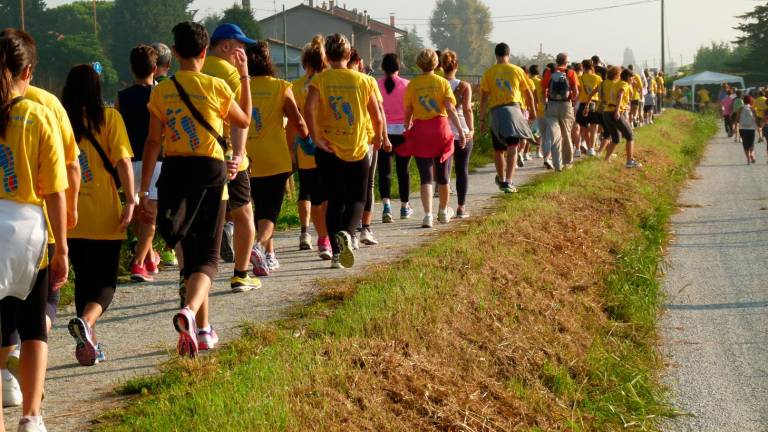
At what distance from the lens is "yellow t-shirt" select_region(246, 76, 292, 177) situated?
8.72m

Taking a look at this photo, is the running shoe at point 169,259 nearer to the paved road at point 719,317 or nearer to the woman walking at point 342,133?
the woman walking at point 342,133

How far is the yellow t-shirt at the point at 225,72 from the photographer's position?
7227mm

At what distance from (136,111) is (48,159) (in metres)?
3.83

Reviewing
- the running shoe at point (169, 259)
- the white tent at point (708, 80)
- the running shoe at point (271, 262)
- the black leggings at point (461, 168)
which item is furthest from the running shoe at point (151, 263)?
the white tent at point (708, 80)

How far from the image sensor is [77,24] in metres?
108

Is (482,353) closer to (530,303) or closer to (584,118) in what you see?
(530,303)

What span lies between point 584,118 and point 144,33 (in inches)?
3090

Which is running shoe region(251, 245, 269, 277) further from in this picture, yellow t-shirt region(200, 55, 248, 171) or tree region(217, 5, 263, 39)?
tree region(217, 5, 263, 39)

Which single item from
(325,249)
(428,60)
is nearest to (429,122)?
(428,60)

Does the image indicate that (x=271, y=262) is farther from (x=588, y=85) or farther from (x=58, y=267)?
(x=588, y=85)

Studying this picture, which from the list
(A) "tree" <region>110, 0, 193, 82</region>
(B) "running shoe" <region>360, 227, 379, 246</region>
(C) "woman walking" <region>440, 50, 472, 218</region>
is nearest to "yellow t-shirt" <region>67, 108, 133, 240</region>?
(B) "running shoe" <region>360, 227, 379, 246</region>

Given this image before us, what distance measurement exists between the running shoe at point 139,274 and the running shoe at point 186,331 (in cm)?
310

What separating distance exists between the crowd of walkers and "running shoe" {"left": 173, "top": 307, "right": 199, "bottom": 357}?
0.01 metres

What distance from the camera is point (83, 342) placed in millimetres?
6266
